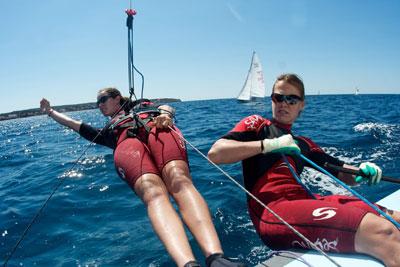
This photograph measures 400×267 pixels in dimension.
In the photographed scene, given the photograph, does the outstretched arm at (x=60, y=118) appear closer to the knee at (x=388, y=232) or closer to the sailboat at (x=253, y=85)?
the knee at (x=388, y=232)

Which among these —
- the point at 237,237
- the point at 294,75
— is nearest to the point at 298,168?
the point at 294,75

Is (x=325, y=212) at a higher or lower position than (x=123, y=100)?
lower

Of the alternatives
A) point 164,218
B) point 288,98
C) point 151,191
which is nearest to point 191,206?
point 164,218

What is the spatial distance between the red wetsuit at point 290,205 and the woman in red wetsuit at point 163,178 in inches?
24.0

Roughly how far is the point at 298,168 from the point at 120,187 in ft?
13.2

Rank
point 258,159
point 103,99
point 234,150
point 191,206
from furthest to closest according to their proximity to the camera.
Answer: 1. point 103,99
2. point 258,159
3. point 234,150
4. point 191,206

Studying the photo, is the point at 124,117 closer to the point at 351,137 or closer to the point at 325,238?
the point at 325,238

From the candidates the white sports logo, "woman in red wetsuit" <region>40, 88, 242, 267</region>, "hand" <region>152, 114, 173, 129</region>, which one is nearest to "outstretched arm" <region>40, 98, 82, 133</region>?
"woman in red wetsuit" <region>40, 88, 242, 267</region>

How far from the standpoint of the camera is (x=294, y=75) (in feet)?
9.73

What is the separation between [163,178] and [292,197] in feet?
3.92

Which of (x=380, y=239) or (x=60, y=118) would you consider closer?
(x=380, y=239)

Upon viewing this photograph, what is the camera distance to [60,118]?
4484 mm

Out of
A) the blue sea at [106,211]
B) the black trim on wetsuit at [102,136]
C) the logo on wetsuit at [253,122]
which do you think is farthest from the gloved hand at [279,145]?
the black trim on wetsuit at [102,136]

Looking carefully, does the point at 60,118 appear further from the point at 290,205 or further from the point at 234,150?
the point at 290,205
